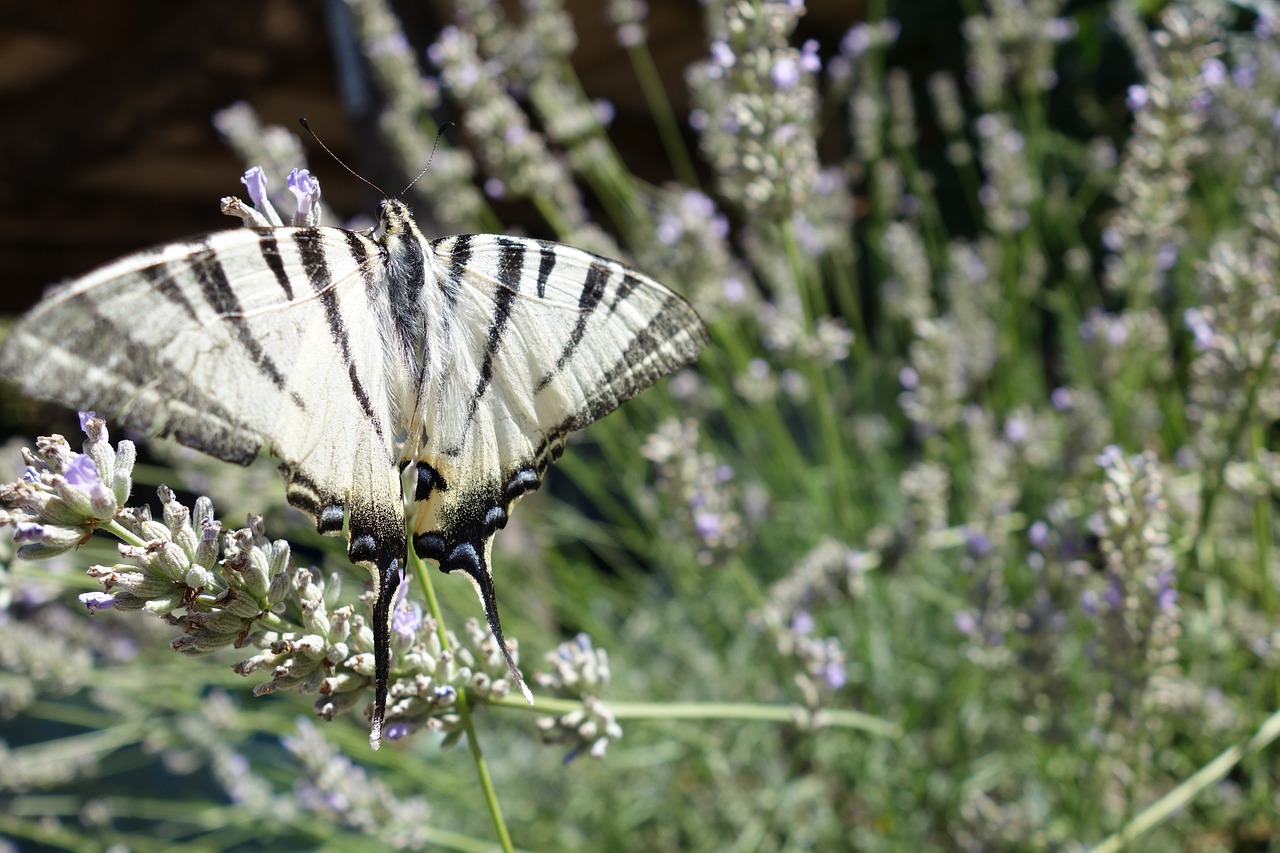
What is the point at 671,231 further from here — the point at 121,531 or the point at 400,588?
the point at 121,531

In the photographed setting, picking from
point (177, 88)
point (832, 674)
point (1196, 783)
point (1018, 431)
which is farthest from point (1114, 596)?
point (177, 88)

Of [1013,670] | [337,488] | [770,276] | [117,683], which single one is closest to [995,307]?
[770,276]

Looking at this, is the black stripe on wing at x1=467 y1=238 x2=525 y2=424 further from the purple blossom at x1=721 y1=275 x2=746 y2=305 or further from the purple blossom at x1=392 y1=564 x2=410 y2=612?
the purple blossom at x1=721 y1=275 x2=746 y2=305

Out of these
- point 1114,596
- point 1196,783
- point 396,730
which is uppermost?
point 396,730

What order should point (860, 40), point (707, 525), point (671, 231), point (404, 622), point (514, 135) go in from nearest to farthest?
point (404, 622) → point (707, 525) → point (514, 135) → point (671, 231) → point (860, 40)

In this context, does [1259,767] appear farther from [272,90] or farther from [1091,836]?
[272,90]

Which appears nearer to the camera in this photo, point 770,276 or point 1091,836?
point 1091,836

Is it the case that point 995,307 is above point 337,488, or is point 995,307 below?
below

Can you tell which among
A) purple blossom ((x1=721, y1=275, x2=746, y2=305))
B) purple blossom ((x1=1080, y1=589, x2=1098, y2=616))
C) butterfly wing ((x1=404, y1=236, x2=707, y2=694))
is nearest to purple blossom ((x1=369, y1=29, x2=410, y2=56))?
purple blossom ((x1=721, y1=275, x2=746, y2=305))
